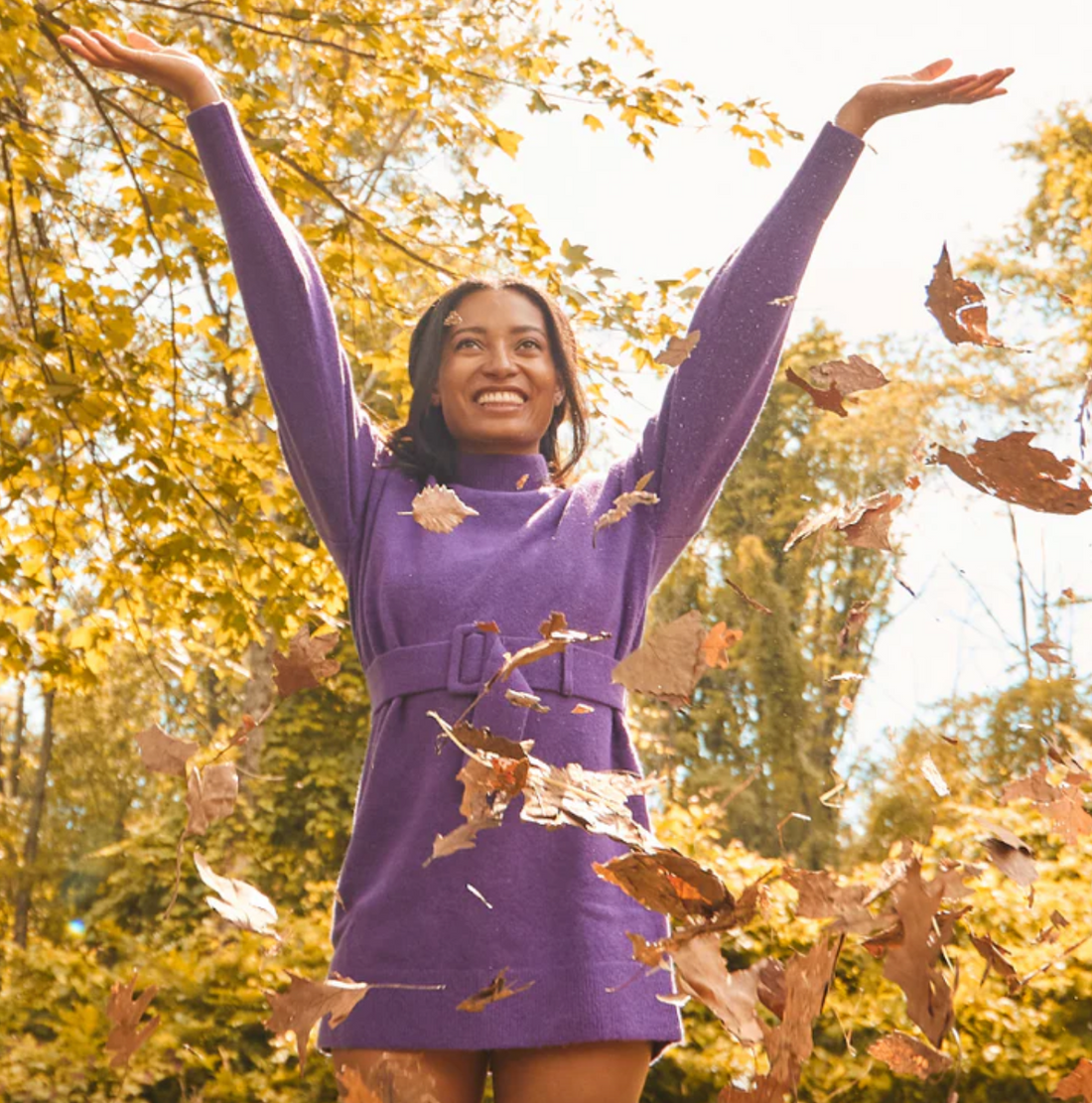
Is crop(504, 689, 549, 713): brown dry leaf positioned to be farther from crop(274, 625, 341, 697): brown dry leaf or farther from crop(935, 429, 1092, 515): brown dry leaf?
crop(935, 429, 1092, 515): brown dry leaf

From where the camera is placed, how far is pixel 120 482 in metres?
4.30

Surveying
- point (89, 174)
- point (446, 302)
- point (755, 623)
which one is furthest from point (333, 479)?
point (755, 623)

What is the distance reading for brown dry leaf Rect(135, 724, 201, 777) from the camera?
55.7 inches

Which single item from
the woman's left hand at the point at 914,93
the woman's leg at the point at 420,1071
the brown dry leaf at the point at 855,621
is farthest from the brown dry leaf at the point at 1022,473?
the woman's leg at the point at 420,1071

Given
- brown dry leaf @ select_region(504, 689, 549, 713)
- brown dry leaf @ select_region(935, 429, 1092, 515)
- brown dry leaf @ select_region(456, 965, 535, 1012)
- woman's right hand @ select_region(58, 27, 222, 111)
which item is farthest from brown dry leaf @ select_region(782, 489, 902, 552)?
woman's right hand @ select_region(58, 27, 222, 111)

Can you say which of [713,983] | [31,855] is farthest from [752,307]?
[31,855]

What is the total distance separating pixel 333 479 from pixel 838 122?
30.4 inches

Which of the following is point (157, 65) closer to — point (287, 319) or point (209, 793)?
point (287, 319)

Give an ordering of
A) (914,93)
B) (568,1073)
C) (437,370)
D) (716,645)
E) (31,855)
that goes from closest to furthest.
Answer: (716,645), (568,1073), (914,93), (437,370), (31,855)

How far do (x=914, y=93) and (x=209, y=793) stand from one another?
1165 millimetres

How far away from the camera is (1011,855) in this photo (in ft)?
4.39

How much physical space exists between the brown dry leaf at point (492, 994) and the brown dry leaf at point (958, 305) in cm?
84

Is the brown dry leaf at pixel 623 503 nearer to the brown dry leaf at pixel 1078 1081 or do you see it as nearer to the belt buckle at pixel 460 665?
the belt buckle at pixel 460 665

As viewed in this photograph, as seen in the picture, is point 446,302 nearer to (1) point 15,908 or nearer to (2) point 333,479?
(2) point 333,479
